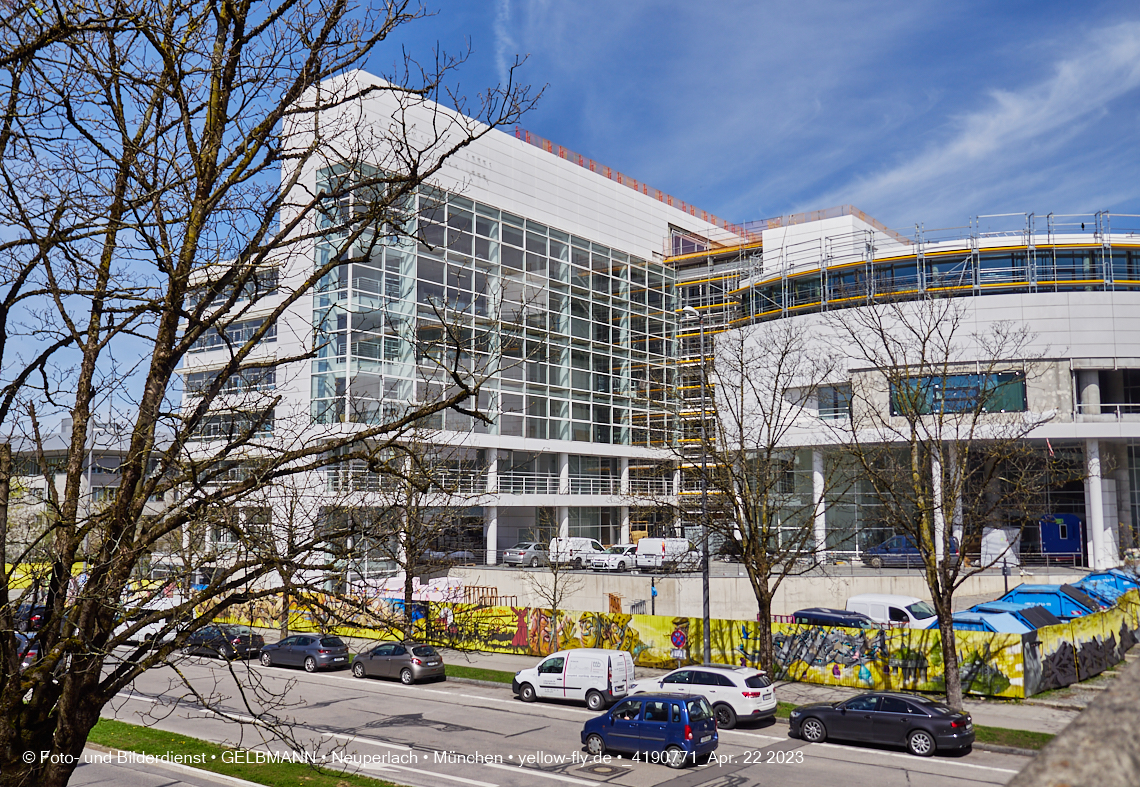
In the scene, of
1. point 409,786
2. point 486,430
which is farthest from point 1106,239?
point 409,786

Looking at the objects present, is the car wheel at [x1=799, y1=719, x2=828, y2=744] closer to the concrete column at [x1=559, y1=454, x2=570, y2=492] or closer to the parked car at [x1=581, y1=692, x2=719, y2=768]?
the parked car at [x1=581, y1=692, x2=719, y2=768]

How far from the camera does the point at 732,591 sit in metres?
35.4

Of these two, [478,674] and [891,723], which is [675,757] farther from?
[478,674]

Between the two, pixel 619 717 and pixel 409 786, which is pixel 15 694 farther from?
pixel 619 717

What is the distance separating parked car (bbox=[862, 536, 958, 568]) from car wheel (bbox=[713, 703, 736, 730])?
24.3m

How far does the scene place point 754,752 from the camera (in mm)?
17641

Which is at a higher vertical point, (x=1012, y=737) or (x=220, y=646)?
(x=220, y=646)

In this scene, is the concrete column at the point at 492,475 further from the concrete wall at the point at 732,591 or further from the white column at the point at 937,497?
the white column at the point at 937,497

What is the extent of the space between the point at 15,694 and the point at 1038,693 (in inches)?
960

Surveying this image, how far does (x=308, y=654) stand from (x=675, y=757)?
16825 millimetres

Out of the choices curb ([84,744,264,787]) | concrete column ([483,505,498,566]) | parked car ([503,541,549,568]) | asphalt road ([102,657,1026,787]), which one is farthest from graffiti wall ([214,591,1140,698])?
concrete column ([483,505,498,566])

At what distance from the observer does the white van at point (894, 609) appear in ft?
94.2

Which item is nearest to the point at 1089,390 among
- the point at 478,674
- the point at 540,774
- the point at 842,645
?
the point at 842,645

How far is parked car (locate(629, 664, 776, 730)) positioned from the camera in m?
20.0
